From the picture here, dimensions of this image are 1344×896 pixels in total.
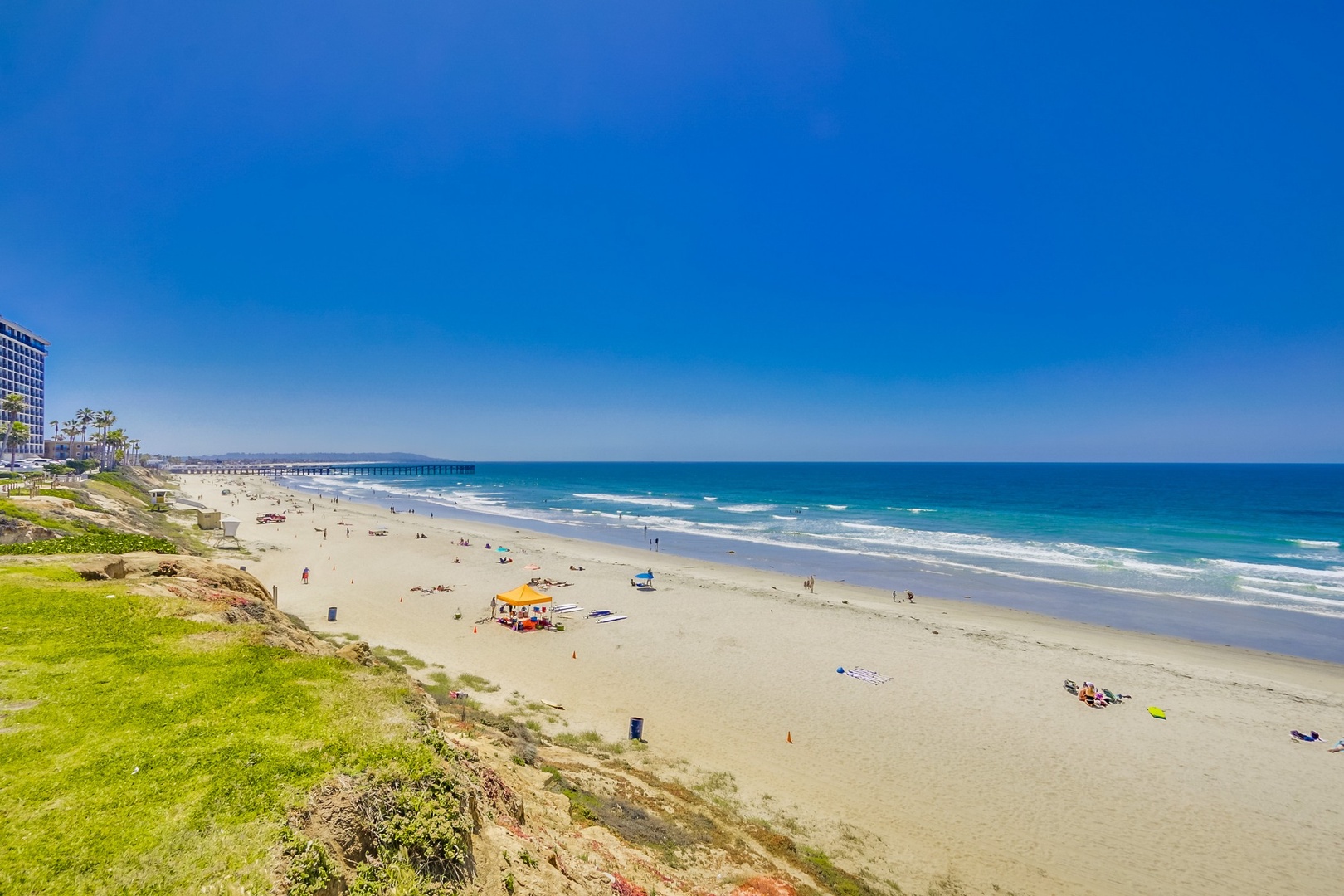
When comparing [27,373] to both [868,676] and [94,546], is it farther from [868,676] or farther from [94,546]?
[868,676]

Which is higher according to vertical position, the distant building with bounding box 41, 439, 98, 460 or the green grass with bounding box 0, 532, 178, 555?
the distant building with bounding box 41, 439, 98, 460

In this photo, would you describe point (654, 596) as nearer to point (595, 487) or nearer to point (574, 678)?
point (574, 678)

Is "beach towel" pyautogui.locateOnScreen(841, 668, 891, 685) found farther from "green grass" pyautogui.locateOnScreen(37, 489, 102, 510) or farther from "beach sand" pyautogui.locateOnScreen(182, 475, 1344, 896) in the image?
"green grass" pyautogui.locateOnScreen(37, 489, 102, 510)

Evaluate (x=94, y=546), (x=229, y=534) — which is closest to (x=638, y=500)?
(x=229, y=534)

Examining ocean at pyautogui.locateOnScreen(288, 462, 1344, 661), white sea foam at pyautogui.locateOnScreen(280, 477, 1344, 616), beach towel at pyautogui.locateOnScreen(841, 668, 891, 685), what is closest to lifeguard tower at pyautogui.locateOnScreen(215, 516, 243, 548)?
ocean at pyautogui.locateOnScreen(288, 462, 1344, 661)

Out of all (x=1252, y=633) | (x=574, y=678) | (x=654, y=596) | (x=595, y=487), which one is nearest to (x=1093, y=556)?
(x=1252, y=633)

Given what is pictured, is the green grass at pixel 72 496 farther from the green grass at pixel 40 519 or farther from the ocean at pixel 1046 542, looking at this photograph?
the ocean at pixel 1046 542
